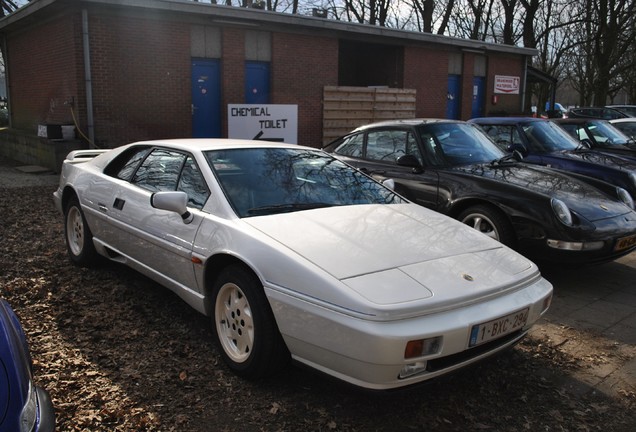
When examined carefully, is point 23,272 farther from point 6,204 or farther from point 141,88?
point 141,88

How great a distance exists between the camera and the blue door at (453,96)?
18250 mm

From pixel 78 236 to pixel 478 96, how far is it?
55.1 ft

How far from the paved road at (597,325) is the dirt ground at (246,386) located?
0.05 feet

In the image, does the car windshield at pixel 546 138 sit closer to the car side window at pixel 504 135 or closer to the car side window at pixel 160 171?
the car side window at pixel 504 135

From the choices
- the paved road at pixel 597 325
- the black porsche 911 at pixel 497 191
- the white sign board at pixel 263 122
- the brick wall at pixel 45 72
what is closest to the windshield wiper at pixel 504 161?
the black porsche 911 at pixel 497 191

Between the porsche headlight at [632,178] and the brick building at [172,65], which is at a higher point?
the brick building at [172,65]

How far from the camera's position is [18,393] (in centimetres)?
191

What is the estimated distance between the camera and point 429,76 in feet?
56.7

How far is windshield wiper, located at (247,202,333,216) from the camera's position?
3.41 m

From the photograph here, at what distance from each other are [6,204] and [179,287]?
20.4 ft

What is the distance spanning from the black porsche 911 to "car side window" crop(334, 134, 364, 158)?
0.6 inches

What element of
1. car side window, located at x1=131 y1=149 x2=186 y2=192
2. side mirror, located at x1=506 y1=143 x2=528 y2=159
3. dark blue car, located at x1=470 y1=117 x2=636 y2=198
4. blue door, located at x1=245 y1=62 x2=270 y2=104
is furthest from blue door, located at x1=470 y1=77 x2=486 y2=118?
car side window, located at x1=131 y1=149 x2=186 y2=192

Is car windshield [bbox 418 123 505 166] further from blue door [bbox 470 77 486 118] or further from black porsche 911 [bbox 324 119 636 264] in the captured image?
blue door [bbox 470 77 486 118]

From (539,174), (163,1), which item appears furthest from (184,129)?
(539,174)
